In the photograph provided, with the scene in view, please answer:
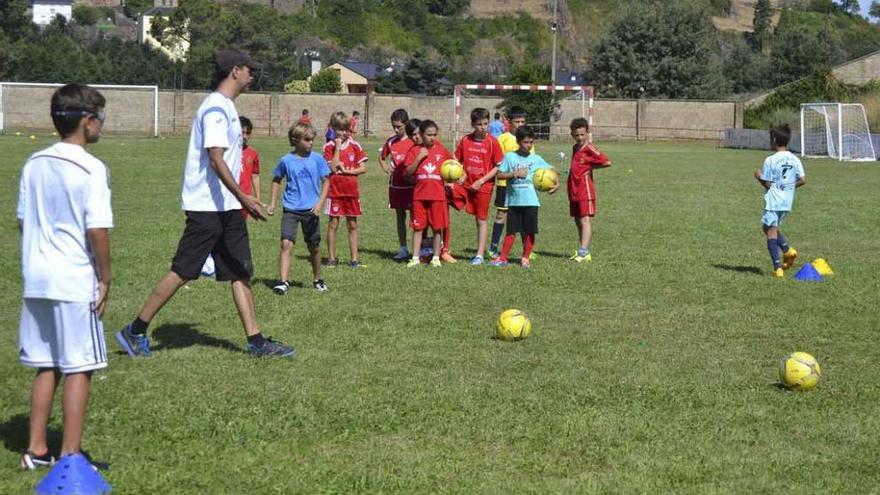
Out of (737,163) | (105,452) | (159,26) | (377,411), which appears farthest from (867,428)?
(159,26)

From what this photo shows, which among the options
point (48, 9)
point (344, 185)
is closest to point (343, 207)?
point (344, 185)

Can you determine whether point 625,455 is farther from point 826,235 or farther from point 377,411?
point 826,235

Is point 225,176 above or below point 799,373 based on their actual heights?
above

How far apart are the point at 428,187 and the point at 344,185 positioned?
40.0 inches

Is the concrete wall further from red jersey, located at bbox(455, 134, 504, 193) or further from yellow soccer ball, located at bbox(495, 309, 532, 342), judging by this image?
yellow soccer ball, located at bbox(495, 309, 532, 342)

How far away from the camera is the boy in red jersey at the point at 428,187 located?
13.5m

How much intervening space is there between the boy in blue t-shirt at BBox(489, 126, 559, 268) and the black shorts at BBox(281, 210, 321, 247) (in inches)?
121

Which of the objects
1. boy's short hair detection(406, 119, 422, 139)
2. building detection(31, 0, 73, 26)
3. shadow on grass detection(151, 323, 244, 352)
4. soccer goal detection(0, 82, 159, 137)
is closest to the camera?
shadow on grass detection(151, 323, 244, 352)

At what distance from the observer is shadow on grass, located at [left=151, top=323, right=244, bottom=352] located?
350 inches

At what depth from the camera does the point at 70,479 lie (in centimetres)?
524

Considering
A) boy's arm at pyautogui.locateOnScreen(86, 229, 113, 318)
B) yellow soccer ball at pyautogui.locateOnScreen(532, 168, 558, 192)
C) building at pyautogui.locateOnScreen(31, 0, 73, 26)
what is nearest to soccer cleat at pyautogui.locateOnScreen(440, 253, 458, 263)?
yellow soccer ball at pyautogui.locateOnScreen(532, 168, 558, 192)

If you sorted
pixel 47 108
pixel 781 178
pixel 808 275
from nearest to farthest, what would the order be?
pixel 808 275 → pixel 781 178 → pixel 47 108

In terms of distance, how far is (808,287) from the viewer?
12547 millimetres

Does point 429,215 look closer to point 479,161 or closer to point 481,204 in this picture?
point 481,204
